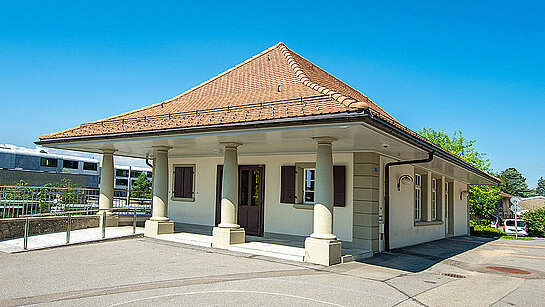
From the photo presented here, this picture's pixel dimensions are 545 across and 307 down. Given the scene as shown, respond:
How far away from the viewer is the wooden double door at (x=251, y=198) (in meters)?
12.7

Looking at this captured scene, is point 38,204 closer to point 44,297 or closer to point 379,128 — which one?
point 44,297

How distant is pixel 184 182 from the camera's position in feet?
48.4

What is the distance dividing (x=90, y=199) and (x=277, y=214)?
23.9ft

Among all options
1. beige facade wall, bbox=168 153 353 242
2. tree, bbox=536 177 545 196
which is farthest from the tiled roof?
tree, bbox=536 177 545 196

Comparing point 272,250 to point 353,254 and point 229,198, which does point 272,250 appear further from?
point 353,254

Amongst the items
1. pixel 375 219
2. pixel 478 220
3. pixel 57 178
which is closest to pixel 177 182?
pixel 375 219

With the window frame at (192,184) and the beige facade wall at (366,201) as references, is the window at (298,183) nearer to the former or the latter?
the beige facade wall at (366,201)

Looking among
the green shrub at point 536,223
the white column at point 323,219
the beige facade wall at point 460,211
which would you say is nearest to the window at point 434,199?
the beige facade wall at point 460,211

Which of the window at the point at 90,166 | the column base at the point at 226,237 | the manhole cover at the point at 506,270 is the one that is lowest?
the manhole cover at the point at 506,270

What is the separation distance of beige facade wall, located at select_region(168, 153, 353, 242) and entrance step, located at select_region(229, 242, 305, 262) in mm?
1388

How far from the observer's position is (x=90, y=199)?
48.5 ft

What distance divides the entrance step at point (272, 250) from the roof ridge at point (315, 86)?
373cm

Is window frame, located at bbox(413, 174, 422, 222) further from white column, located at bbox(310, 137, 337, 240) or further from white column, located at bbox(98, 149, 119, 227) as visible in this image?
white column, located at bbox(98, 149, 119, 227)

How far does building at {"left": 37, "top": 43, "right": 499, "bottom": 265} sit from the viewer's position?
8.69m
